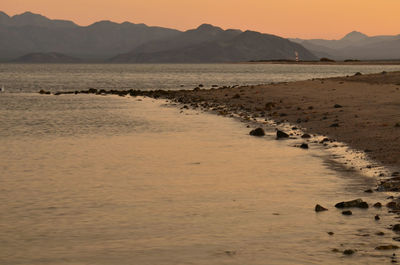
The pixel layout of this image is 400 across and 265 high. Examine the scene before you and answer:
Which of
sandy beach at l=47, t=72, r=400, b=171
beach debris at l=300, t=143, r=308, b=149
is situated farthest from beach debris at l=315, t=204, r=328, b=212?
beach debris at l=300, t=143, r=308, b=149

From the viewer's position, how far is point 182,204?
1608 cm

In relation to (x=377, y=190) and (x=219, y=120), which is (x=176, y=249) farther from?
(x=219, y=120)

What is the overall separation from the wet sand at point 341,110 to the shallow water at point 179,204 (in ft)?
8.58

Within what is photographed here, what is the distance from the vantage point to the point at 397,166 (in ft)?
67.1

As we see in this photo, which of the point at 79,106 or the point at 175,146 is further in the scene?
the point at 79,106

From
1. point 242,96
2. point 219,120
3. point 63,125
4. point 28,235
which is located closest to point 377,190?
point 28,235

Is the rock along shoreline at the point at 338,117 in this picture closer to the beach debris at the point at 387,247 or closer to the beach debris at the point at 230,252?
the beach debris at the point at 387,247

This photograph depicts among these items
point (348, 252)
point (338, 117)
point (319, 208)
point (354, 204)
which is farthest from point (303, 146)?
point (348, 252)

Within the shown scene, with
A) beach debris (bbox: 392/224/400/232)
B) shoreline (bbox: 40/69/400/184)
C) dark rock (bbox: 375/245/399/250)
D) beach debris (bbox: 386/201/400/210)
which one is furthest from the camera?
shoreline (bbox: 40/69/400/184)

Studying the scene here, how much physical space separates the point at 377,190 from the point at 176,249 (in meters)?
7.15

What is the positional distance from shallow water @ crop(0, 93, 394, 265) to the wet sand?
8.58 feet

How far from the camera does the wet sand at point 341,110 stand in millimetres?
25844

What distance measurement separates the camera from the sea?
12117 mm

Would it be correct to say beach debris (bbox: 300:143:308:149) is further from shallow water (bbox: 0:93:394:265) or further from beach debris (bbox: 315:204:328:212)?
beach debris (bbox: 315:204:328:212)
